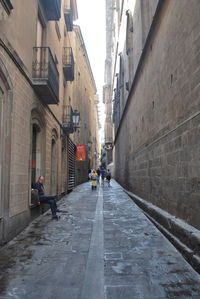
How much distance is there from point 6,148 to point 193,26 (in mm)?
4273

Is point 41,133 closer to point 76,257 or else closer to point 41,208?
point 41,208

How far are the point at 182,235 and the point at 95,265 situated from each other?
1.69 meters

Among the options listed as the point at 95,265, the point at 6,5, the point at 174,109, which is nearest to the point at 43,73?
the point at 6,5

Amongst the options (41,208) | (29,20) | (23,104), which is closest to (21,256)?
(23,104)

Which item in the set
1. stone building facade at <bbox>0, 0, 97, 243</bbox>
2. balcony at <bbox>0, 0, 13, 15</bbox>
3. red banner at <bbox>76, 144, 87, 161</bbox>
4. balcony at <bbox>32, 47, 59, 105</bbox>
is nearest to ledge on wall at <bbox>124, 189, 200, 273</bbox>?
stone building facade at <bbox>0, 0, 97, 243</bbox>

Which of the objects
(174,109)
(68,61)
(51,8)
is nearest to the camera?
(174,109)

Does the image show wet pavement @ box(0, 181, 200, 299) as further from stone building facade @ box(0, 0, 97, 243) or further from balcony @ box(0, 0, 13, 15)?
balcony @ box(0, 0, 13, 15)

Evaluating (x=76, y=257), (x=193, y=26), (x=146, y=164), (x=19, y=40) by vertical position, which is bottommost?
(x=76, y=257)

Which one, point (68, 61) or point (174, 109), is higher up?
point (68, 61)

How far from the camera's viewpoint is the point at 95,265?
4254 mm

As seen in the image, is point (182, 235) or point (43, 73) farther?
point (43, 73)

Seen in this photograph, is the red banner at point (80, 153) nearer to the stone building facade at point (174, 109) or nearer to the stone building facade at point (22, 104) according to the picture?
the stone building facade at point (22, 104)

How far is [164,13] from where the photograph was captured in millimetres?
6828

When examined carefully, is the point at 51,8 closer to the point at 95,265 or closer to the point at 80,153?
the point at 95,265
